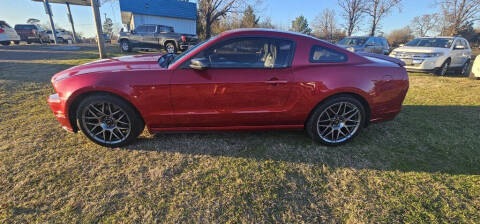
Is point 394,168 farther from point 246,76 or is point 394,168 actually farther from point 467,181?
point 246,76

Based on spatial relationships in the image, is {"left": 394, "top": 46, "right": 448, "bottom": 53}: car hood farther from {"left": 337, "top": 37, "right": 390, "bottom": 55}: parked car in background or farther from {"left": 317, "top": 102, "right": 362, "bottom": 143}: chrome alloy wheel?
{"left": 317, "top": 102, "right": 362, "bottom": 143}: chrome alloy wheel

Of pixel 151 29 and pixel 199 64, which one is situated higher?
pixel 151 29

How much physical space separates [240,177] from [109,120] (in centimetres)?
173

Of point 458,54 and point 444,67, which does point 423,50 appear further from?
point 458,54

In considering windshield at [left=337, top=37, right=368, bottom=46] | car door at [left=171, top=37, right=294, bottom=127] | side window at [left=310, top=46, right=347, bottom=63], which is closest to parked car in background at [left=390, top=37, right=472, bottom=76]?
windshield at [left=337, top=37, right=368, bottom=46]

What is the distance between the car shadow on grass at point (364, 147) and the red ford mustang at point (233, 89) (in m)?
0.25

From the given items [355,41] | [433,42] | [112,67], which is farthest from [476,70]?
[112,67]

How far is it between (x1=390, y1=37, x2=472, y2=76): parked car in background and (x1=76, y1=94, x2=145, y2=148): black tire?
942 cm

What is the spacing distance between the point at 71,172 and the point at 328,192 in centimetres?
262

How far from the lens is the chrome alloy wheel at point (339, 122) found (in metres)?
2.82

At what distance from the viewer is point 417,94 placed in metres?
5.37

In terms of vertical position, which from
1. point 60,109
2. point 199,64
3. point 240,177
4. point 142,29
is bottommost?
point 240,177

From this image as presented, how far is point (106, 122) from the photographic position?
2633 mm

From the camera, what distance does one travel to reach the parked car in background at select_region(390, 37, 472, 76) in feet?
25.1
